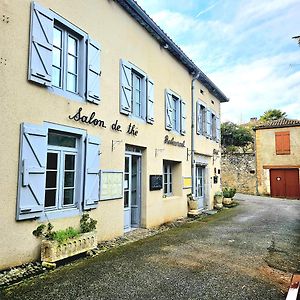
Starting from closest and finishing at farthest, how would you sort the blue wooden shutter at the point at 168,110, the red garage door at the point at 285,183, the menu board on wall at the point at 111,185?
the menu board on wall at the point at 111,185 < the blue wooden shutter at the point at 168,110 < the red garage door at the point at 285,183

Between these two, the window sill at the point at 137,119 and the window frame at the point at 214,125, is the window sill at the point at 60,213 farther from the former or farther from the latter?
the window frame at the point at 214,125

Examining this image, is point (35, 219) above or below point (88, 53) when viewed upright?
below

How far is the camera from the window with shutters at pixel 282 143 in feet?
64.9

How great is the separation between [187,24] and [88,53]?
478 centimetres

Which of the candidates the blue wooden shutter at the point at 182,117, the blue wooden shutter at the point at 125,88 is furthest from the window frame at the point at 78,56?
the blue wooden shutter at the point at 182,117

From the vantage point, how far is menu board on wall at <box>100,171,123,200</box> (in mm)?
6055

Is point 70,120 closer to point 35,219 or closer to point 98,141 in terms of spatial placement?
point 98,141

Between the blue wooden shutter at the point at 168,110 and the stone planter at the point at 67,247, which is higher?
the blue wooden shutter at the point at 168,110

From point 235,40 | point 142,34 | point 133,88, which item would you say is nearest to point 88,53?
point 133,88

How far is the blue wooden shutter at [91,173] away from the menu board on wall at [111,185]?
18 centimetres

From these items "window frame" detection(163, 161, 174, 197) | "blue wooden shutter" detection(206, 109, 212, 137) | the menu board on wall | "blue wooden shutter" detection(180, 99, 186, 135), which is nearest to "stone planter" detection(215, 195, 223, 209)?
"blue wooden shutter" detection(206, 109, 212, 137)

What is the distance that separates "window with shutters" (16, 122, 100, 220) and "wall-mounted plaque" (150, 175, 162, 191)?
2376 mm

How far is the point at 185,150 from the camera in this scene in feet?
34.1

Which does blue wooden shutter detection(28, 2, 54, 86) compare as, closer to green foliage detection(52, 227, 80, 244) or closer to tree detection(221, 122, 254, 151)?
green foliage detection(52, 227, 80, 244)
